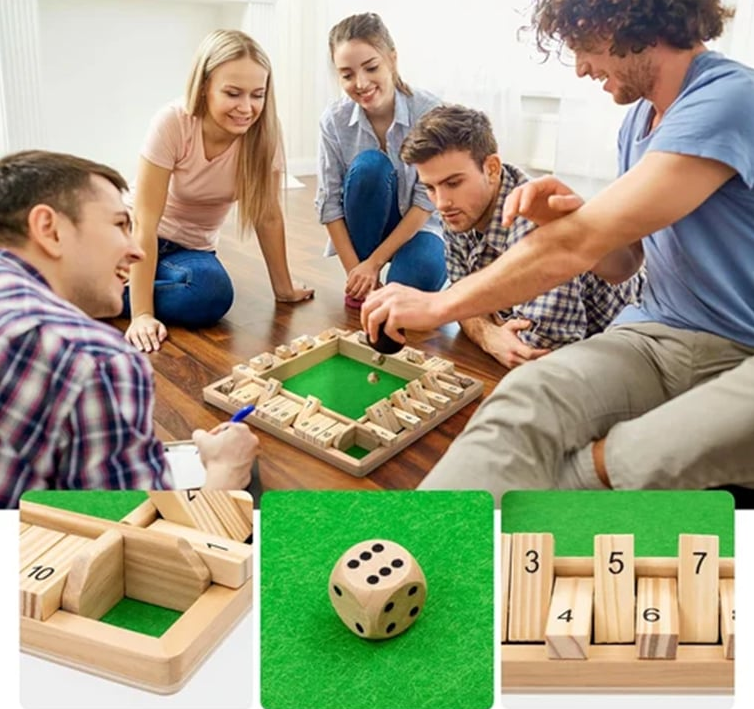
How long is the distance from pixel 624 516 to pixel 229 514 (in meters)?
0.27

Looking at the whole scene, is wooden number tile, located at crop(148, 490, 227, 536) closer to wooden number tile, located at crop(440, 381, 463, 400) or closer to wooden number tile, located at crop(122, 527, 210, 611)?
wooden number tile, located at crop(122, 527, 210, 611)

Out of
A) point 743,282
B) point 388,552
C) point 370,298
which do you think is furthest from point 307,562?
point 743,282

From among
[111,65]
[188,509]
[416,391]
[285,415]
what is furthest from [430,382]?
[111,65]

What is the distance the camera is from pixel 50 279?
0.52 m

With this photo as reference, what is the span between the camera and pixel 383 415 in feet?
2.18

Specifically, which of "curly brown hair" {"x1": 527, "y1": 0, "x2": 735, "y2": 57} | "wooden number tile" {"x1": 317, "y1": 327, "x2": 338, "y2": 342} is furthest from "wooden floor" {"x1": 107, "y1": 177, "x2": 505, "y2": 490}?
"curly brown hair" {"x1": 527, "y1": 0, "x2": 735, "y2": 57}

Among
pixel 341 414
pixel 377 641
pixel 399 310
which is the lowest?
pixel 377 641

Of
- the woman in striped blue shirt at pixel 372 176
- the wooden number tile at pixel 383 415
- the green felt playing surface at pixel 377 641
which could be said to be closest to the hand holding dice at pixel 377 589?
the green felt playing surface at pixel 377 641

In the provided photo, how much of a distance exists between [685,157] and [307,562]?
37 cm

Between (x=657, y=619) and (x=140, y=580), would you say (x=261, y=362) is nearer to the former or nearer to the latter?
(x=140, y=580)

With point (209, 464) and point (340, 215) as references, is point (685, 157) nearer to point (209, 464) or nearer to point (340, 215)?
point (340, 215)

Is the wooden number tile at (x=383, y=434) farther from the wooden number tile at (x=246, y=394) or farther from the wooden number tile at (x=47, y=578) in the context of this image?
the wooden number tile at (x=47, y=578)

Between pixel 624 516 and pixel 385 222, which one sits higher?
pixel 385 222

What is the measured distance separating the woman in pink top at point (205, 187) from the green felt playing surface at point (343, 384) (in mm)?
77
